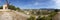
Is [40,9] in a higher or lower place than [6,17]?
higher

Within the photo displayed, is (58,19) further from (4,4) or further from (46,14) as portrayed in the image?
(4,4)

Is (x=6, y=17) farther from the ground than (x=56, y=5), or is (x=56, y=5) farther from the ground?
(x=56, y=5)

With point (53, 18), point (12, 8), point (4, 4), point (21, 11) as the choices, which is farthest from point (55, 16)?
point (4, 4)

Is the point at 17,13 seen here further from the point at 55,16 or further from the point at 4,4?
the point at 55,16

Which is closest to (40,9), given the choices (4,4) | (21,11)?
(21,11)

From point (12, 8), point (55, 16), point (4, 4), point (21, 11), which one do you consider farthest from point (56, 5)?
point (4, 4)

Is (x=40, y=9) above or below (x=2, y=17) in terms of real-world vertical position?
above

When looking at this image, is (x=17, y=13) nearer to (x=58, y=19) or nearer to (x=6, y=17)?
(x=6, y=17)
